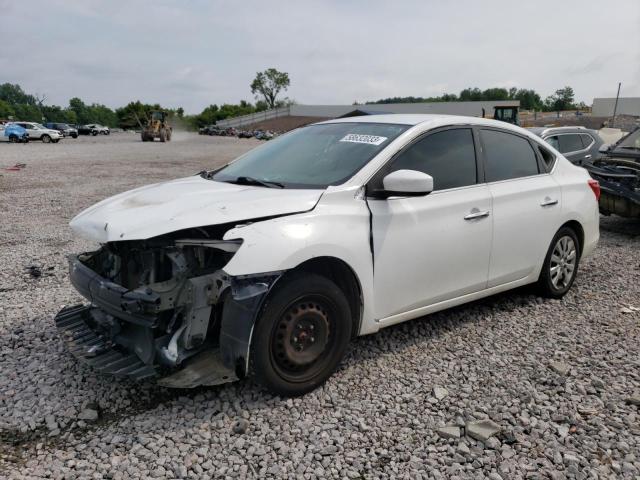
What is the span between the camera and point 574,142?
36.6ft

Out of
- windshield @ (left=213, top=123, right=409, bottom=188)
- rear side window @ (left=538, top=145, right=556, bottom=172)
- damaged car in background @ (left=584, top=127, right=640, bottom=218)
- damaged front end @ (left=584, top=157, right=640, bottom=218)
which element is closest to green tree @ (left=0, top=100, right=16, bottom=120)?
damaged car in background @ (left=584, top=127, right=640, bottom=218)

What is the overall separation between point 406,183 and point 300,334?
117 cm

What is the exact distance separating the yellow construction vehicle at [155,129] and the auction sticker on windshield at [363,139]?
47330 mm

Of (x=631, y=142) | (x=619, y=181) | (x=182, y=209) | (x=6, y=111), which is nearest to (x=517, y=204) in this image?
A: (x=182, y=209)

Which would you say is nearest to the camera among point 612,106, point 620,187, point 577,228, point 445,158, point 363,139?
point 363,139

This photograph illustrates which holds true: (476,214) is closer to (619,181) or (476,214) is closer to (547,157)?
(547,157)

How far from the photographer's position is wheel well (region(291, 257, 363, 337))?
3475 mm

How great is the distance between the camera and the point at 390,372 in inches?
150

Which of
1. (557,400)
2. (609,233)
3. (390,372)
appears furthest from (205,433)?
(609,233)

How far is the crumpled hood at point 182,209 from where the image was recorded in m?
3.08

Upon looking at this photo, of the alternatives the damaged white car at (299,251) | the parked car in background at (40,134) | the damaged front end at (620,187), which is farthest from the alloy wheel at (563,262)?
the parked car in background at (40,134)

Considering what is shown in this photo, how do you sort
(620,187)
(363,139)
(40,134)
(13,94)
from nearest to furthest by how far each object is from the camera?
1. (363,139)
2. (620,187)
3. (40,134)
4. (13,94)

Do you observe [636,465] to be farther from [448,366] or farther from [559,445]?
[448,366]

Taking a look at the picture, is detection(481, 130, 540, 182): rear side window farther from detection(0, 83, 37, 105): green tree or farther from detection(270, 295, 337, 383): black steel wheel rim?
detection(0, 83, 37, 105): green tree
